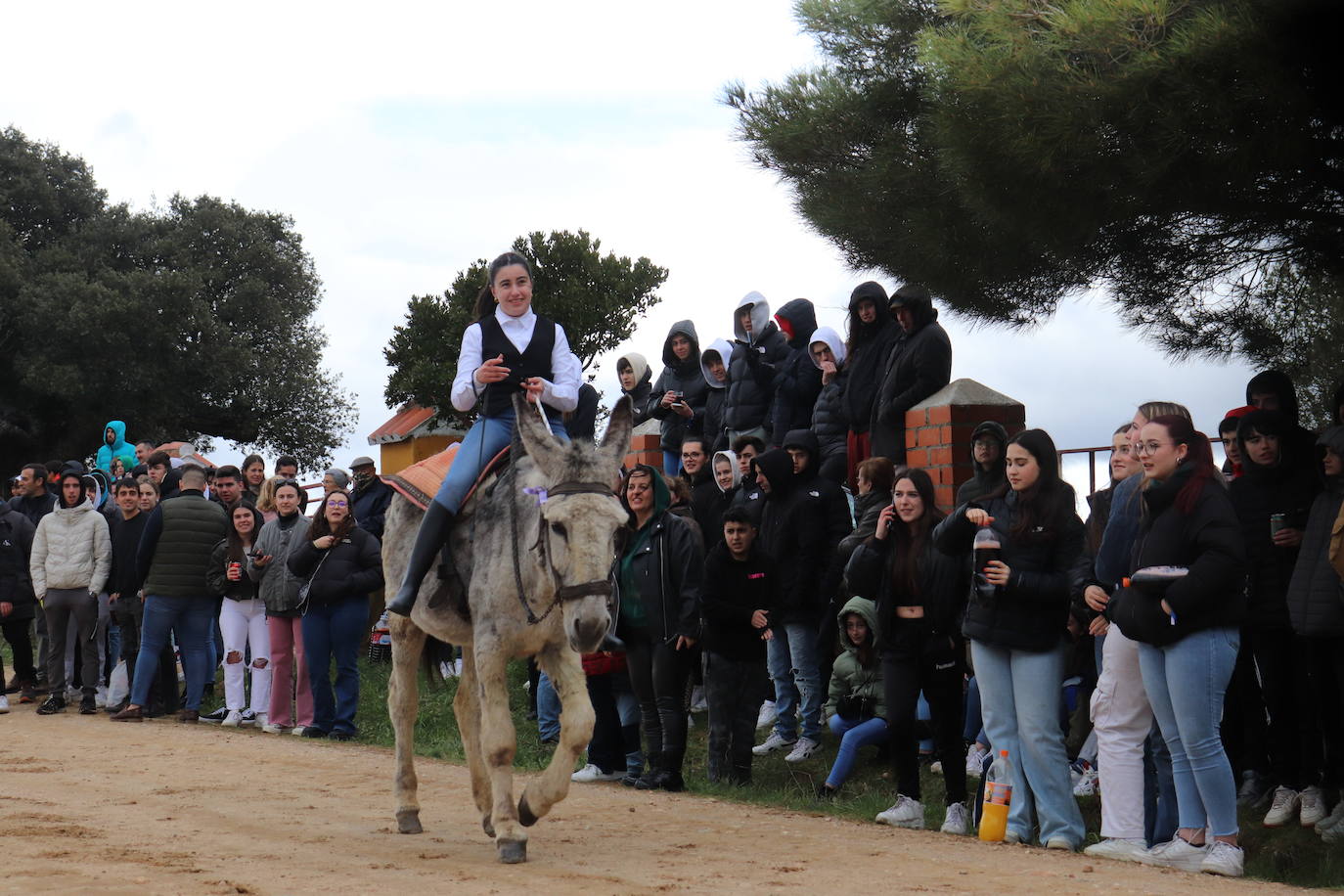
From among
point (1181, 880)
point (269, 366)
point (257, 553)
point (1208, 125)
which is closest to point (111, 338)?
point (269, 366)

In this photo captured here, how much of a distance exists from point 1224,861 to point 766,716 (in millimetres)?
5387

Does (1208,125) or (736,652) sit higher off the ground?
(1208,125)

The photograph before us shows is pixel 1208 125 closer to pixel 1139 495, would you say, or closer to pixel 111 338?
pixel 1139 495

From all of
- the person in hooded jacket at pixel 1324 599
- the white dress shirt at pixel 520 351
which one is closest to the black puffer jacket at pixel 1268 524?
the person in hooded jacket at pixel 1324 599

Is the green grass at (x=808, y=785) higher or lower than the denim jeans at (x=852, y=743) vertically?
lower

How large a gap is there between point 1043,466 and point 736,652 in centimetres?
314

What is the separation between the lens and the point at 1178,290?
1450cm

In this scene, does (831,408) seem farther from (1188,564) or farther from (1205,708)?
(1205,708)

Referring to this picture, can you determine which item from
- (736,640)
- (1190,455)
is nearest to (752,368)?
(736,640)

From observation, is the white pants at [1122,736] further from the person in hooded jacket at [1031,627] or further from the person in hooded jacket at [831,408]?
the person in hooded jacket at [831,408]

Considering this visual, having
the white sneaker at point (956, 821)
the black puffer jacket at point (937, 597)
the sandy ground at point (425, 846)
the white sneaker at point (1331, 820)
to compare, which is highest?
the black puffer jacket at point (937, 597)

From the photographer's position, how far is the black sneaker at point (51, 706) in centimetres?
1631

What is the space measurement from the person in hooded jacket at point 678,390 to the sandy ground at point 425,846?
4.38 metres

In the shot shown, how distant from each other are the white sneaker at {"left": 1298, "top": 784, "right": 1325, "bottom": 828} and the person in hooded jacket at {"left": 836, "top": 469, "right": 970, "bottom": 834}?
2006 mm
